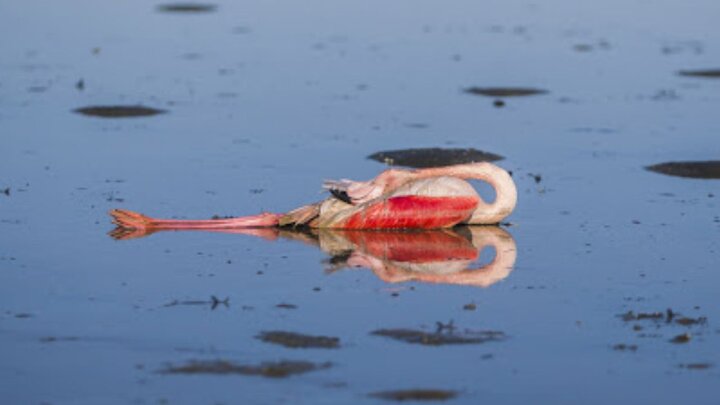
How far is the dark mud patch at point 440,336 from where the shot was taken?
9.40 m

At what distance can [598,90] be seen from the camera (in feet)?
64.8

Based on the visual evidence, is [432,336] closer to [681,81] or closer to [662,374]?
[662,374]

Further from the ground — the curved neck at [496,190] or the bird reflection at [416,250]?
the curved neck at [496,190]

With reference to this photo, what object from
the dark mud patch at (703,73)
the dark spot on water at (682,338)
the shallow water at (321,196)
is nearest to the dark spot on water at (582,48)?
the shallow water at (321,196)

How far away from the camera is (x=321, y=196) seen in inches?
539

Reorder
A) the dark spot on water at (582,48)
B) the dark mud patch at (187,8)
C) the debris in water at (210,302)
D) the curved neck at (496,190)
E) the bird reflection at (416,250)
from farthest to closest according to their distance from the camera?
the dark mud patch at (187,8) → the dark spot on water at (582,48) → the curved neck at (496,190) → the bird reflection at (416,250) → the debris in water at (210,302)

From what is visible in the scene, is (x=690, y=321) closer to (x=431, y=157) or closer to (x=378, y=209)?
(x=378, y=209)

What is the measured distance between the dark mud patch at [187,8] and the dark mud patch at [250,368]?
63.9ft

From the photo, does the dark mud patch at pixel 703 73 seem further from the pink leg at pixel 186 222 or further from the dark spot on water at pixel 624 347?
the dark spot on water at pixel 624 347

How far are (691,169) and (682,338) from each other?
18.1 ft

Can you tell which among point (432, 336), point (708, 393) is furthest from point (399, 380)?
point (708, 393)

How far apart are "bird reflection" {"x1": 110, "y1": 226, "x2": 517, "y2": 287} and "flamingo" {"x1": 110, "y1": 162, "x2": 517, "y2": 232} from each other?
0.19 ft

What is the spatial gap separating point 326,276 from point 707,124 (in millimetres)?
7432

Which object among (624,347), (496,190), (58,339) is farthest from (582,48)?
(58,339)
